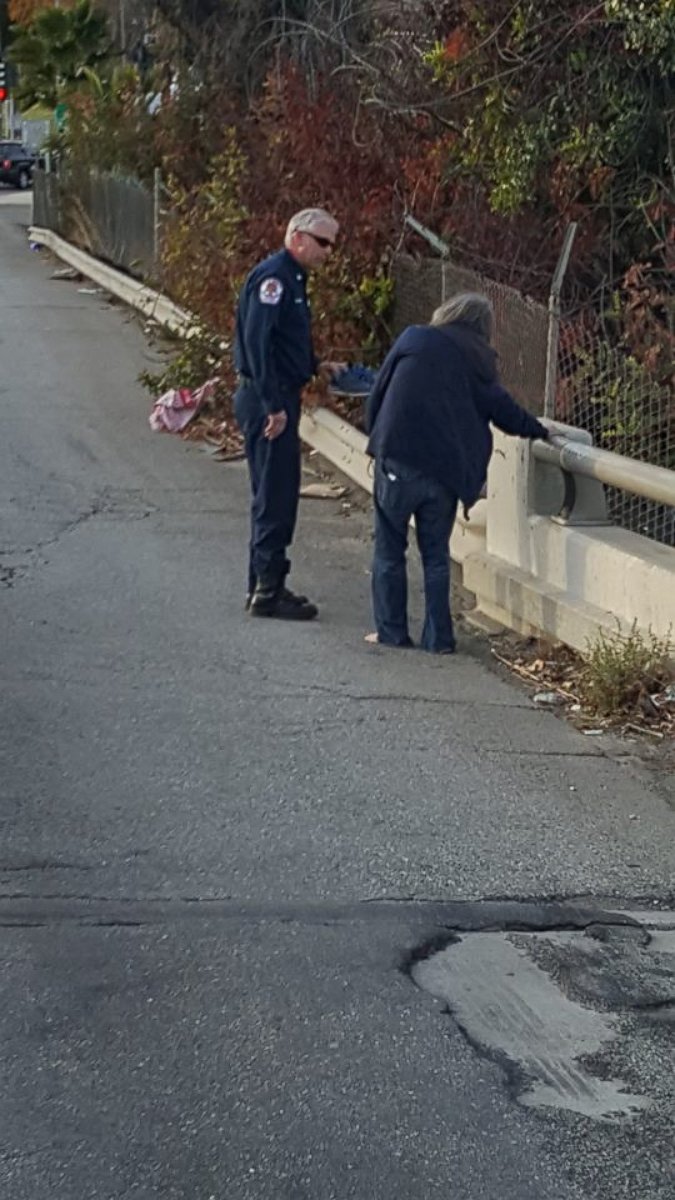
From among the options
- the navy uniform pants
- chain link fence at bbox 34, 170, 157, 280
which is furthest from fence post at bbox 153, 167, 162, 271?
the navy uniform pants

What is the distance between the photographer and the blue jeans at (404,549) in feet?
27.3

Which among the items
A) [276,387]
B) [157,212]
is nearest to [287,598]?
[276,387]

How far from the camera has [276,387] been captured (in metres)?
8.66

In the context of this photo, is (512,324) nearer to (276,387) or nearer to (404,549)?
(276,387)

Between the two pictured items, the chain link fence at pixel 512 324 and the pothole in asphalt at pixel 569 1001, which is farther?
the chain link fence at pixel 512 324

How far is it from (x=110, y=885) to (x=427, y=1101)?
1.61 metres

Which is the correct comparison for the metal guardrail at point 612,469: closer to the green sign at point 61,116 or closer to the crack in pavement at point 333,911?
the crack in pavement at point 333,911

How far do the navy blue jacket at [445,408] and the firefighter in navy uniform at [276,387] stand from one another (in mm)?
597

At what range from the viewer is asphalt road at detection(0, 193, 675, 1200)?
12.9ft

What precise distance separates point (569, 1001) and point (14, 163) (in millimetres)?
60217

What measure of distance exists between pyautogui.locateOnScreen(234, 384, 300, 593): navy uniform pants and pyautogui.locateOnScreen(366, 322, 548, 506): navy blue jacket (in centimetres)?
64

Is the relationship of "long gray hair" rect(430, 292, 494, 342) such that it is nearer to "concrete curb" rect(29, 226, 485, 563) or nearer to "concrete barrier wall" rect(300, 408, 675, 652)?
"concrete barrier wall" rect(300, 408, 675, 652)

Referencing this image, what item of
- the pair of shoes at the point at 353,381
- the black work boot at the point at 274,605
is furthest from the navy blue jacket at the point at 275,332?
the black work boot at the point at 274,605

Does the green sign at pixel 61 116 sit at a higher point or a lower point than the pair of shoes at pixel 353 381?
higher
